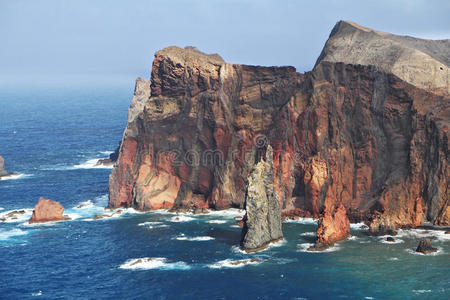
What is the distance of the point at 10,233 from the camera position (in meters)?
149

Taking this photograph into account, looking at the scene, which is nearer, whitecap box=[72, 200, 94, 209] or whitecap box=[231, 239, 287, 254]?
whitecap box=[231, 239, 287, 254]

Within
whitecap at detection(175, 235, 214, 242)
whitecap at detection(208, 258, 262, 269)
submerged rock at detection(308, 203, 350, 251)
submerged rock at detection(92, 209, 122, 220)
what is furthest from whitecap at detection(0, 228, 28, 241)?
submerged rock at detection(308, 203, 350, 251)

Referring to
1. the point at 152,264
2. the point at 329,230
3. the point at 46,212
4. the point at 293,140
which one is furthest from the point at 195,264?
the point at 46,212

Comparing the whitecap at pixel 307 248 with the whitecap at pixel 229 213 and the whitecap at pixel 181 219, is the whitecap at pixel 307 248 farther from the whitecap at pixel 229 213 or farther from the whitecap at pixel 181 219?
the whitecap at pixel 181 219

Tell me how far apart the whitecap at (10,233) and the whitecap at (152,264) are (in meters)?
31.6

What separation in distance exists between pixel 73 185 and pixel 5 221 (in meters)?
38.9

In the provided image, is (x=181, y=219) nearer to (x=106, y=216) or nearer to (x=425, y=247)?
(x=106, y=216)

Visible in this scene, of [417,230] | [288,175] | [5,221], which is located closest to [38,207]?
[5,221]

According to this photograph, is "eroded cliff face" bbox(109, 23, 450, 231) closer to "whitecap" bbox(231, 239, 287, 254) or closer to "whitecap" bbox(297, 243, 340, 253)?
"whitecap" bbox(297, 243, 340, 253)

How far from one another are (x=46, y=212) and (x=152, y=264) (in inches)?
1635

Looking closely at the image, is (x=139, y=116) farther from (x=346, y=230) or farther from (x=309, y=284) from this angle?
(x=309, y=284)

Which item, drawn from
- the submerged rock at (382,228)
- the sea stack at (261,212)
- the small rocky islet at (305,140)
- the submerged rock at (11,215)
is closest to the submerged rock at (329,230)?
the small rocky islet at (305,140)

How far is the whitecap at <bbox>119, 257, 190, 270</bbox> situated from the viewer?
124 m

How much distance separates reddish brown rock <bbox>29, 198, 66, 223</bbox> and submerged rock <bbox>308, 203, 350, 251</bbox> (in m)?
57.9
